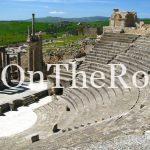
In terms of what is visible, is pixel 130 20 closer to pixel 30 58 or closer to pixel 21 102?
pixel 30 58

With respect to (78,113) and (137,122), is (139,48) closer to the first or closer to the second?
(78,113)

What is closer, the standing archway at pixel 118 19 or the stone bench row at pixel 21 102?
the stone bench row at pixel 21 102

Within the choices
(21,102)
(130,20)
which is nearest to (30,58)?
(21,102)

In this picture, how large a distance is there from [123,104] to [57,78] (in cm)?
1112

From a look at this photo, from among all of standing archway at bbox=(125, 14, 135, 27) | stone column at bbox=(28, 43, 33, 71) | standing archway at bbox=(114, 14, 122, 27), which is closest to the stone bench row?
stone column at bbox=(28, 43, 33, 71)

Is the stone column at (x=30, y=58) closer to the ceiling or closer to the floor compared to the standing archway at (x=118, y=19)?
closer to the floor

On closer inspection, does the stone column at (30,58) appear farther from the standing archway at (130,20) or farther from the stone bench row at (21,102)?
the standing archway at (130,20)

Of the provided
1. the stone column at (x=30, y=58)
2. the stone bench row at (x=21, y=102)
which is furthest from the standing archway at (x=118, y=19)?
the stone bench row at (x=21, y=102)

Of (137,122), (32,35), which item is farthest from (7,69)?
(137,122)

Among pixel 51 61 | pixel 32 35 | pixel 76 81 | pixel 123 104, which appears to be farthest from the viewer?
pixel 51 61

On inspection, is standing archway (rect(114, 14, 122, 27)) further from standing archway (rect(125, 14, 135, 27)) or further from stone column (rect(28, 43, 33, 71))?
stone column (rect(28, 43, 33, 71))

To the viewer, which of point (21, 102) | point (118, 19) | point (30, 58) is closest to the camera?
point (21, 102)

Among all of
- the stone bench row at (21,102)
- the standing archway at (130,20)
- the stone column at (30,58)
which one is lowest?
the stone bench row at (21,102)

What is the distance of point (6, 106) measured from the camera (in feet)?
83.9
